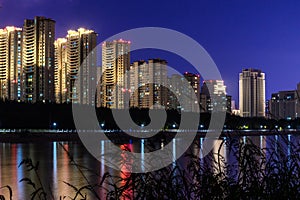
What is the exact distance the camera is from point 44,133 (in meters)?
51.9

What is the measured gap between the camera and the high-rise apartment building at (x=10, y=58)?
84062 mm

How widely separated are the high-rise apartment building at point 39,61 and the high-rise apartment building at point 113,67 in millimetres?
12991

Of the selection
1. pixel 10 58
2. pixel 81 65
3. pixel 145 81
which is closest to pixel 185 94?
pixel 145 81

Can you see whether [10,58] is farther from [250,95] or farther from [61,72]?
[250,95]

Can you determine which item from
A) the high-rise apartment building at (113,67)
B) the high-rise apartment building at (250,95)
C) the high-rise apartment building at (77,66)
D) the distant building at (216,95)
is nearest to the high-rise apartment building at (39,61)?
the high-rise apartment building at (77,66)

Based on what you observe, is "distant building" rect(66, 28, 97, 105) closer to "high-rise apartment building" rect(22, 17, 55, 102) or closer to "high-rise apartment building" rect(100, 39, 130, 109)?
"high-rise apartment building" rect(100, 39, 130, 109)

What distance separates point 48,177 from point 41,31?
68359 mm

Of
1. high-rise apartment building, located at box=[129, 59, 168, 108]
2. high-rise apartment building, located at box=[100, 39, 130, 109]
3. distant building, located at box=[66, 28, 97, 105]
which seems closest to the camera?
high-rise apartment building, located at box=[129, 59, 168, 108]

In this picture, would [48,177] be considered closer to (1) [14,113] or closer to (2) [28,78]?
(1) [14,113]

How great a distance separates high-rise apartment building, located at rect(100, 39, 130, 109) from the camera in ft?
295

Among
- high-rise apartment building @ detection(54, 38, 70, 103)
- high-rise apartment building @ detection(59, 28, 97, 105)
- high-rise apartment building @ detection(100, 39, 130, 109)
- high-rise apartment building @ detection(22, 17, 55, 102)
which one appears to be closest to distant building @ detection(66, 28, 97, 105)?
high-rise apartment building @ detection(59, 28, 97, 105)

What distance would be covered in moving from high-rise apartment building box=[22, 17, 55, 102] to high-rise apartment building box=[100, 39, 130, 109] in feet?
42.6

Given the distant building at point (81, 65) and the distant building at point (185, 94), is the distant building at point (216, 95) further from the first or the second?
the distant building at point (81, 65)

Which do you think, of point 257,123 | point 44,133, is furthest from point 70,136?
point 257,123
